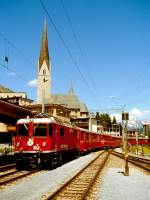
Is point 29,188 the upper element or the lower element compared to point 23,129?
lower

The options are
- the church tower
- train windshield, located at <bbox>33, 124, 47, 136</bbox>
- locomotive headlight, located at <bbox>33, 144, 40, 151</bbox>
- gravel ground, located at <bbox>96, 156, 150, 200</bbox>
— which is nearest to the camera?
gravel ground, located at <bbox>96, 156, 150, 200</bbox>

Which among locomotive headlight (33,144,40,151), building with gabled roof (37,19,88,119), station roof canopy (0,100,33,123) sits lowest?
locomotive headlight (33,144,40,151)

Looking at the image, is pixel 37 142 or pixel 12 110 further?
pixel 12 110

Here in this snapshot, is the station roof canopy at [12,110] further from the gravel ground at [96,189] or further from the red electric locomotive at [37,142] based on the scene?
the gravel ground at [96,189]

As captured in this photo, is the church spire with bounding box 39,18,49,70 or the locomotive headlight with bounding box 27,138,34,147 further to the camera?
the church spire with bounding box 39,18,49,70

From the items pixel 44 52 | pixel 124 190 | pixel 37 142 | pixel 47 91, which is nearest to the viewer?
pixel 124 190

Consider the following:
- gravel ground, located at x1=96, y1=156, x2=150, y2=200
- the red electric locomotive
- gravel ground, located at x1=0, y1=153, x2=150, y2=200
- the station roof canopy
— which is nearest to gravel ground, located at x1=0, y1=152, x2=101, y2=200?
gravel ground, located at x1=0, y1=153, x2=150, y2=200

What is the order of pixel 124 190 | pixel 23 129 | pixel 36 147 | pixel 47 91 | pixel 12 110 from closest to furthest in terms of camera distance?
pixel 124 190
pixel 36 147
pixel 23 129
pixel 12 110
pixel 47 91

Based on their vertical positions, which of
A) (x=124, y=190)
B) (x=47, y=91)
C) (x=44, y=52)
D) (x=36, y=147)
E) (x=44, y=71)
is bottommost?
(x=124, y=190)

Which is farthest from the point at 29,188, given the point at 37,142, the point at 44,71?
the point at 44,71

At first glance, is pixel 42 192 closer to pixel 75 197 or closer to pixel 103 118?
pixel 75 197

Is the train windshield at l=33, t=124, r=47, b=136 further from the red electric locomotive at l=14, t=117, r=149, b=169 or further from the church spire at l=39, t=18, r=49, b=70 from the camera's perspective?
the church spire at l=39, t=18, r=49, b=70

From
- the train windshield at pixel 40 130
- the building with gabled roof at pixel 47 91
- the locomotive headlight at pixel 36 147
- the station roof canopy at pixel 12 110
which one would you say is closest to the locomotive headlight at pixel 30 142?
the locomotive headlight at pixel 36 147

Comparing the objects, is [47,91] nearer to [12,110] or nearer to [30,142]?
[12,110]
